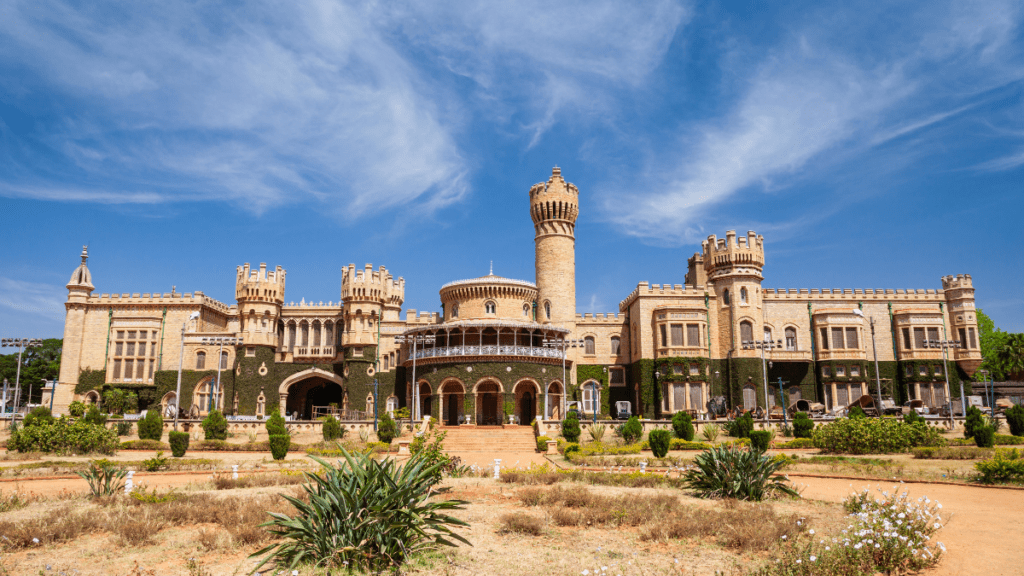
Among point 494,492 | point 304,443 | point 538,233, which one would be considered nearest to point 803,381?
point 538,233

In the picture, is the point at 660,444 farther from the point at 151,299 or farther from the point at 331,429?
the point at 151,299

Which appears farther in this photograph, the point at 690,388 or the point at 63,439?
the point at 690,388

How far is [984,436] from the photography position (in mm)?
26625

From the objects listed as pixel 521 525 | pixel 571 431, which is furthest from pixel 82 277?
pixel 521 525

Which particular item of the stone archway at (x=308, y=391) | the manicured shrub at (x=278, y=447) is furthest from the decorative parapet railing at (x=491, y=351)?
the manicured shrub at (x=278, y=447)

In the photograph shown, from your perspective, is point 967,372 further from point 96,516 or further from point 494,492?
point 96,516

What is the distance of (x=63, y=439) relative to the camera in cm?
2762

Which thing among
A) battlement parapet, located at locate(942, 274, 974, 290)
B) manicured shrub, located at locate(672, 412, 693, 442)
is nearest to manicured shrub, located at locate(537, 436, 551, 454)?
manicured shrub, located at locate(672, 412, 693, 442)

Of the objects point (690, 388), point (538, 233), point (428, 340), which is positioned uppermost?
point (538, 233)

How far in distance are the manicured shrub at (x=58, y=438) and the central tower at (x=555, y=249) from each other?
2995 centimetres

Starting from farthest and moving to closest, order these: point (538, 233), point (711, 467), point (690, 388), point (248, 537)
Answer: point (538, 233), point (690, 388), point (711, 467), point (248, 537)

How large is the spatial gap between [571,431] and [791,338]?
80.3 ft

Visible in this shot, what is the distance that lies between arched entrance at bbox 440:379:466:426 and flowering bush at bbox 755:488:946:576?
113 ft

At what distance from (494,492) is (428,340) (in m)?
27.1
